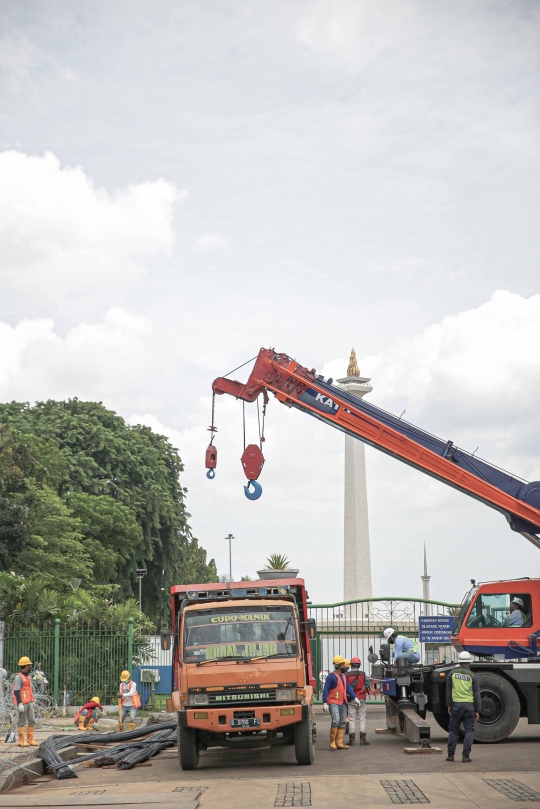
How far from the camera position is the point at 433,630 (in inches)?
980

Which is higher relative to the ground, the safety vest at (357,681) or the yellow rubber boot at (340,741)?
the safety vest at (357,681)

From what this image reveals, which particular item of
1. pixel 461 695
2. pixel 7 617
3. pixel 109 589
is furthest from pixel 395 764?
pixel 109 589

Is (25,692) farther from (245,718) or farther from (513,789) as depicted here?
(513,789)

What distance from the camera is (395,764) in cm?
1441

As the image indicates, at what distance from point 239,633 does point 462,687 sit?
325 cm

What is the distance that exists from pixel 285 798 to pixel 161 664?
20.5 m

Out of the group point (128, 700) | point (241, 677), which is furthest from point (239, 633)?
point (128, 700)

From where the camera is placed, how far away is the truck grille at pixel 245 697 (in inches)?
547

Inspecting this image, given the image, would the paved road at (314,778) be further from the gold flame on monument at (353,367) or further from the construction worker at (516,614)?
the gold flame on monument at (353,367)

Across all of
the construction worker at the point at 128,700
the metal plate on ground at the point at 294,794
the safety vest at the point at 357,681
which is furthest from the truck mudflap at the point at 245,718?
the construction worker at the point at 128,700

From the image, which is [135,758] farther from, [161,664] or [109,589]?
[109,589]

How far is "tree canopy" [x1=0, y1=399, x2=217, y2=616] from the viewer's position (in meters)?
44.2

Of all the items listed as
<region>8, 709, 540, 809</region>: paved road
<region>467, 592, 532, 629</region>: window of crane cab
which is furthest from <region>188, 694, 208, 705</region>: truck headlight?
<region>467, 592, 532, 629</region>: window of crane cab

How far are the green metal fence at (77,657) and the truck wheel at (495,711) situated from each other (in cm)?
1212
